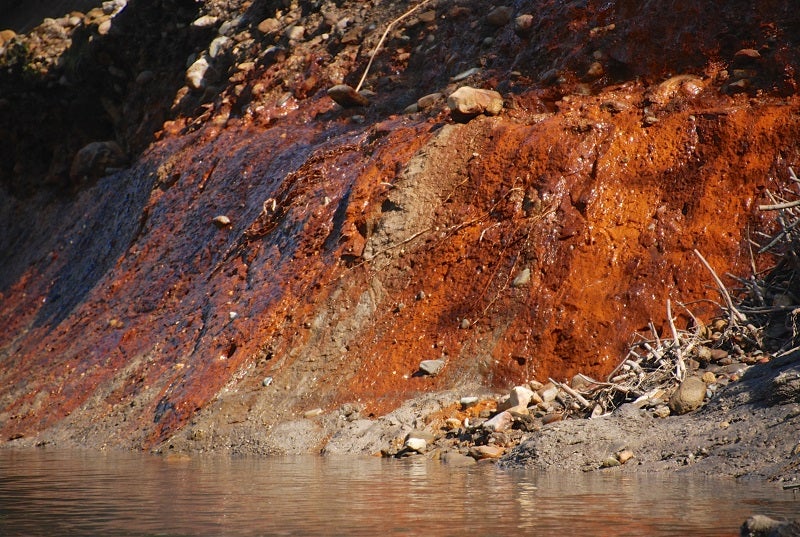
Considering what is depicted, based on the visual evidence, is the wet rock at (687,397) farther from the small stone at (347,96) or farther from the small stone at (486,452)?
the small stone at (347,96)

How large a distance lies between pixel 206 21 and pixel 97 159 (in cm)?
296

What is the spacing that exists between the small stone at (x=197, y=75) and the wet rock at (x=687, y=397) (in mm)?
10553

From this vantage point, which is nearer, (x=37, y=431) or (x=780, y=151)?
(x=780, y=151)

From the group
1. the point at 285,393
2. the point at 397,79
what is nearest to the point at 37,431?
the point at 285,393

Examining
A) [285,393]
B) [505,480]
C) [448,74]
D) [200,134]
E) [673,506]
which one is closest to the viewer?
[673,506]

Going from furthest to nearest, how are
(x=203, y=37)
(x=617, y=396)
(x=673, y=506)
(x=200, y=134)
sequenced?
(x=203, y=37)
(x=200, y=134)
(x=617, y=396)
(x=673, y=506)

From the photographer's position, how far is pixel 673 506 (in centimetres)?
445

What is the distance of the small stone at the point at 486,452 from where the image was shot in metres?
7.02

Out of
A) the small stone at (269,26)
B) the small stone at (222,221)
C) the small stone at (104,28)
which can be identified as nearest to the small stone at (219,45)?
the small stone at (269,26)

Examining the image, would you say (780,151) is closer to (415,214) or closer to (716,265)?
(716,265)

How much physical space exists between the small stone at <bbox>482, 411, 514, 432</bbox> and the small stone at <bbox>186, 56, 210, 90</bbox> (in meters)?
9.51

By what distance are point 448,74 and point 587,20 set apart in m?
1.81

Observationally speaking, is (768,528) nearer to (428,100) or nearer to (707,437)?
(707,437)

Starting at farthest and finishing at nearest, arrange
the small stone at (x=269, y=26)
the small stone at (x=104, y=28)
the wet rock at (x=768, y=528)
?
the small stone at (x=104, y=28), the small stone at (x=269, y=26), the wet rock at (x=768, y=528)
